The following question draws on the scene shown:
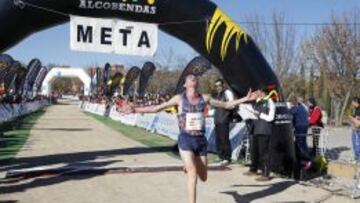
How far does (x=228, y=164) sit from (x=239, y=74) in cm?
219

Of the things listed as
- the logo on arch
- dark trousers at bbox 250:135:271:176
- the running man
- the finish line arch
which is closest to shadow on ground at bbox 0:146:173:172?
the logo on arch

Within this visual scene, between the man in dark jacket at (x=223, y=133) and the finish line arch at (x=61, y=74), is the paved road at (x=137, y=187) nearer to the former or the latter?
the man in dark jacket at (x=223, y=133)

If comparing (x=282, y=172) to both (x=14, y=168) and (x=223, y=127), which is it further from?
(x=14, y=168)

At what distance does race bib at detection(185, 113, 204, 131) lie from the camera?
915cm

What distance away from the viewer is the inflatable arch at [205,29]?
1305 cm

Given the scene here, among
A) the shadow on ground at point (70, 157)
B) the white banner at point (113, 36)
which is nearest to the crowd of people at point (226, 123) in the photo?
the white banner at point (113, 36)

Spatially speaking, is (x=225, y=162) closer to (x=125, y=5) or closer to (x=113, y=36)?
(x=113, y=36)

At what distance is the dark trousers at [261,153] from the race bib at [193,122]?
12.7ft

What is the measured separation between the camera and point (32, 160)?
1526cm

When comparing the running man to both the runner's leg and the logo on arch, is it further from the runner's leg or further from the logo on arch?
the logo on arch

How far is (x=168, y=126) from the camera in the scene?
25.8 meters

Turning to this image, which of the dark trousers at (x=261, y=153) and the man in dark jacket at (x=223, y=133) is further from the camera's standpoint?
the man in dark jacket at (x=223, y=133)

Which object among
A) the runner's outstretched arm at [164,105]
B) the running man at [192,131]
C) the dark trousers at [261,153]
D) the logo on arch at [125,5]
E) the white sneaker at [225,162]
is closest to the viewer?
the running man at [192,131]

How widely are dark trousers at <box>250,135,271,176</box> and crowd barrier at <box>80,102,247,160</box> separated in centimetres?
274
